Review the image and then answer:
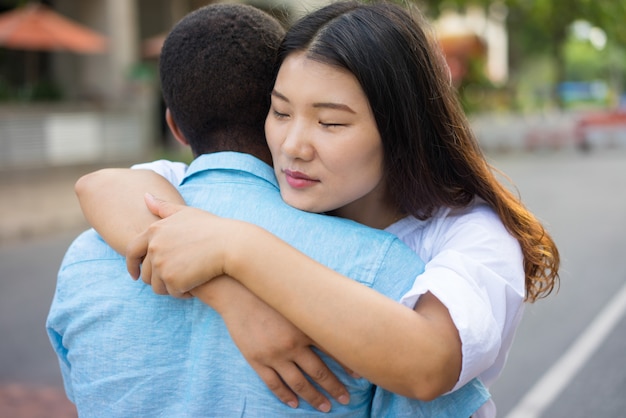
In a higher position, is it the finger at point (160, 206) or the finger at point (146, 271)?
the finger at point (160, 206)

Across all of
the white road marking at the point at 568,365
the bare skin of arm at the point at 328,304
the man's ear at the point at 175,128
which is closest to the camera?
the bare skin of arm at the point at 328,304

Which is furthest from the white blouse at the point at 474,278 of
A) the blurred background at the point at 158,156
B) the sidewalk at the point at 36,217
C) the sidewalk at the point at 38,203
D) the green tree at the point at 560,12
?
the green tree at the point at 560,12

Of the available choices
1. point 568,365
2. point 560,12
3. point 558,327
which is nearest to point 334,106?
point 568,365

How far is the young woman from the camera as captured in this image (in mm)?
1351

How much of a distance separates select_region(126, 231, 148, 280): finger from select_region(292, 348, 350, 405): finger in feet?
1.15

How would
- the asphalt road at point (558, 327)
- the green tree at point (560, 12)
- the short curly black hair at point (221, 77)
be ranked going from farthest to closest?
1. the green tree at point (560, 12)
2. the asphalt road at point (558, 327)
3. the short curly black hair at point (221, 77)

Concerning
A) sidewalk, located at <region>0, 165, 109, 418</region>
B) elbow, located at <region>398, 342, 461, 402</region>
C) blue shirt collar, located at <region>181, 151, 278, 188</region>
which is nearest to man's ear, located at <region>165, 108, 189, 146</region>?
blue shirt collar, located at <region>181, 151, 278, 188</region>

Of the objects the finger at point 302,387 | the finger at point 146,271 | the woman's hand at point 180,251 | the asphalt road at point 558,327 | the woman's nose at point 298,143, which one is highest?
the woman's nose at point 298,143

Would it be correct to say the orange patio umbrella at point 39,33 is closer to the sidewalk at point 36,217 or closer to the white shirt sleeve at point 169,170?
the sidewalk at point 36,217

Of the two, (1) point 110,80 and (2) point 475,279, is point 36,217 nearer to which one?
(1) point 110,80

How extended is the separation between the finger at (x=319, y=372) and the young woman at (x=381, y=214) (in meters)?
0.08

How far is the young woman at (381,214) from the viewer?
1.35 metres

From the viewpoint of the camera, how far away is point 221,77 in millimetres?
1647

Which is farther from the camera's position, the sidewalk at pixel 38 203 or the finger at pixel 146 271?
the sidewalk at pixel 38 203
